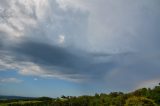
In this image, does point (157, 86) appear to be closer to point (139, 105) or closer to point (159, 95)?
point (159, 95)

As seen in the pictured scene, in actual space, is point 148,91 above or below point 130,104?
above

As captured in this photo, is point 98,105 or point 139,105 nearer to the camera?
point 139,105

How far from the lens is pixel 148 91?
572 ft

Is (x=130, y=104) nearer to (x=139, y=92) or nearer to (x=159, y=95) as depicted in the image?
(x=159, y=95)

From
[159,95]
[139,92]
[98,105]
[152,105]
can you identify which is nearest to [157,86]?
[139,92]

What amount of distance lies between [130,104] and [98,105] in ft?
312

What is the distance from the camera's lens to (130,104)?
A: 105188mm

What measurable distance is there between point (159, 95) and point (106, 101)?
3910cm

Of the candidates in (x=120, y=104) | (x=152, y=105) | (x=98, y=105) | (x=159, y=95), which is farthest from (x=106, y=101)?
(x=152, y=105)

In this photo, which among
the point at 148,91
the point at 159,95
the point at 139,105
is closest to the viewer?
the point at 139,105

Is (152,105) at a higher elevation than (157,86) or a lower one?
lower

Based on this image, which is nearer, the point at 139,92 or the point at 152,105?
the point at 152,105

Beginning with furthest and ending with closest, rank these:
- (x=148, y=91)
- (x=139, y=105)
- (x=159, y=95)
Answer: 1. (x=148, y=91)
2. (x=159, y=95)
3. (x=139, y=105)

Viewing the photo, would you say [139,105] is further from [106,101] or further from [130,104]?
[106,101]
